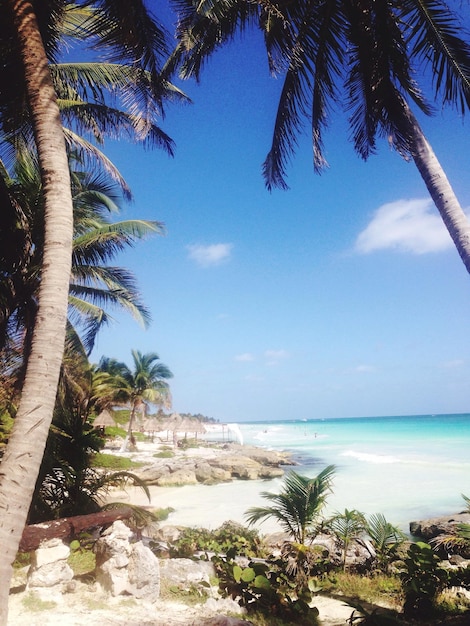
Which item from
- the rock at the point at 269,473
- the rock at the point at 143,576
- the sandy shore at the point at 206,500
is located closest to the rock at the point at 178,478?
the sandy shore at the point at 206,500

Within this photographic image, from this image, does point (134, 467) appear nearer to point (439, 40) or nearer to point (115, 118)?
point (115, 118)

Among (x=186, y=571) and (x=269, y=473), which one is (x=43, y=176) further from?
(x=269, y=473)

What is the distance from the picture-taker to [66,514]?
6.36 m

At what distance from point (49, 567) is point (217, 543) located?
360cm

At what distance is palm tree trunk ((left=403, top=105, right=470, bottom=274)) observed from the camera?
4.48m

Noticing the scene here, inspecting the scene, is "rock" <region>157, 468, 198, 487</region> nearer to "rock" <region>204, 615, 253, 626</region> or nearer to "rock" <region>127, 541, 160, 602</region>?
"rock" <region>127, 541, 160, 602</region>

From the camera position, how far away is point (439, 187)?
4816 mm

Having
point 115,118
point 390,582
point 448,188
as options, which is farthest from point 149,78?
→ point 390,582

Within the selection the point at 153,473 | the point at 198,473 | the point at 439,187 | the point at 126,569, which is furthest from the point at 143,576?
the point at 198,473

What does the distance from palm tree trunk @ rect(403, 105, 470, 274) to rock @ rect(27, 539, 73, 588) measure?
5.85 metres

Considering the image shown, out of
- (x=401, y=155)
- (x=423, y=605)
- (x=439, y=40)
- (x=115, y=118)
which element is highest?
(x=115, y=118)

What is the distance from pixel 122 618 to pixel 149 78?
23.8 ft

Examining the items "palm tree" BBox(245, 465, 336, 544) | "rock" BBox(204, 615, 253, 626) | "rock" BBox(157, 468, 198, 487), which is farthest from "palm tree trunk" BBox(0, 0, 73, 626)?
"rock" BBox(157, 468, 198, 487)

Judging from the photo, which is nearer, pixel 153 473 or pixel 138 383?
pixel 153 473
